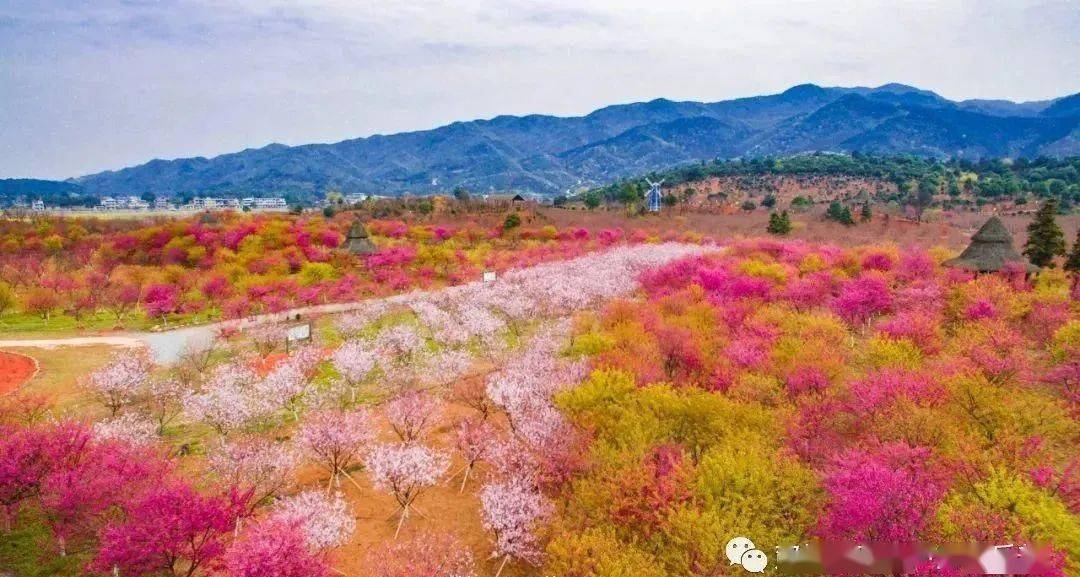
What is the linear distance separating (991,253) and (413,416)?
122 feet

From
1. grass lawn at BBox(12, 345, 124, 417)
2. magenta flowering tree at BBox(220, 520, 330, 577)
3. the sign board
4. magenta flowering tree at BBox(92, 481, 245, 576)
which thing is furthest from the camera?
the sign board

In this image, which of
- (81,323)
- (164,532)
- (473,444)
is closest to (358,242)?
(81,323)

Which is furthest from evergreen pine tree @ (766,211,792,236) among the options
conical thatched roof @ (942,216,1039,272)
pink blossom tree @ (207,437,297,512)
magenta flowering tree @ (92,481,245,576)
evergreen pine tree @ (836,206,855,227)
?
magenta flowering tree @ (92,481,245,576)

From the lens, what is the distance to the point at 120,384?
78.0ft

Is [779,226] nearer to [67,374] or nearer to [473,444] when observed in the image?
[473,444]

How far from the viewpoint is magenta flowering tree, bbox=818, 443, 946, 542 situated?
11.6 metres

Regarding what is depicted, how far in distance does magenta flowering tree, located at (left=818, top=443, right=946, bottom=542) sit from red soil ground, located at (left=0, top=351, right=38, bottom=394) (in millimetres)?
36165

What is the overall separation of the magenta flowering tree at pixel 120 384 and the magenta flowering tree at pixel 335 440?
9.38m

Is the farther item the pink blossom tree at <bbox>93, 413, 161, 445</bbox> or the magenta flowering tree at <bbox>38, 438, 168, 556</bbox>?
the pink blossom tree at <bbox>93, 413, 161, 445</bbox>

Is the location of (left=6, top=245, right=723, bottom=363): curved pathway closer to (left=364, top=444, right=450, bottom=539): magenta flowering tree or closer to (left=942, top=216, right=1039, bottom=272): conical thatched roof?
(left=364, top=444, right=450, bottom=539): magenta flowering tree

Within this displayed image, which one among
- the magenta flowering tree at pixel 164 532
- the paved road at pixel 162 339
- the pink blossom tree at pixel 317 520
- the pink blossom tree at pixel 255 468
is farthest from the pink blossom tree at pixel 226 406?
the paved road at pixel 162 339

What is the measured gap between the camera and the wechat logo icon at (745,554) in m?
11.0

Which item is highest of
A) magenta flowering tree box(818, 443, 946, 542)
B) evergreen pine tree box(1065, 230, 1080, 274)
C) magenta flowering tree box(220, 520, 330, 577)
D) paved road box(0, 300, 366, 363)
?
evergreen pine tree box(1065, 230, 1080, 274)

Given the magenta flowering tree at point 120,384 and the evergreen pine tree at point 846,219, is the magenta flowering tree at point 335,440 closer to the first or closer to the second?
the magenta flowering tree at point 120,384
